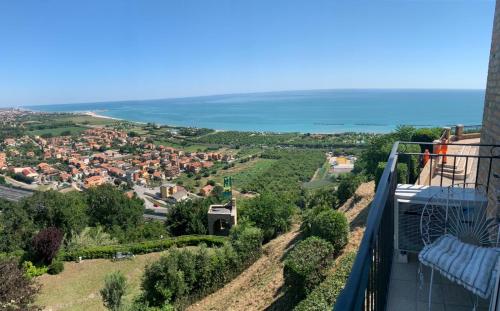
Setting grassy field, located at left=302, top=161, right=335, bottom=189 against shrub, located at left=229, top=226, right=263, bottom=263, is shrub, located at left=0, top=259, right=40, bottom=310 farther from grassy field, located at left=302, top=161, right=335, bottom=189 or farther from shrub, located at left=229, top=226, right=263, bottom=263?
grassy field, located at left=302, top=161, right=335, bottom=189

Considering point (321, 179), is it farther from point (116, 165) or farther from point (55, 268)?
point (116, 165)

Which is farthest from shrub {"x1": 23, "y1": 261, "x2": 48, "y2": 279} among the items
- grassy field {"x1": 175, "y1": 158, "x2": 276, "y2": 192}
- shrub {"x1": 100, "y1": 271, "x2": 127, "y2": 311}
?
grassy field {"x1": 175, "y1": 158, "x2": 276, "y2": 192}

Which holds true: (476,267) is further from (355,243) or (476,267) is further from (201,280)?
(201,280)

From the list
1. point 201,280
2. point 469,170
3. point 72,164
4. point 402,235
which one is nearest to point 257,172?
point 72,164

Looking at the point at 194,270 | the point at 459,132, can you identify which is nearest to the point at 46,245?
the point at 194,270

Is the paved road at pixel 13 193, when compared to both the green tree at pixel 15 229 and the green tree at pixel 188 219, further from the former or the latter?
the green tree at pixel 188 219

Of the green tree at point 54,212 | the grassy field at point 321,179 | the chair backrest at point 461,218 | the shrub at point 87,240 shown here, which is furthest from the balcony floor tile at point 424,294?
the grassy field at point 321,179

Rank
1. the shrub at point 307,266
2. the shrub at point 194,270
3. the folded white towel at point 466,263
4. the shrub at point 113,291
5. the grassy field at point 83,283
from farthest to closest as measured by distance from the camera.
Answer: the grassy field at point 83,283 < the shrub at point 194,270 < the shrub at point 113,291 < the shrub at point 307,266 < the folded white towel at point 466,263
